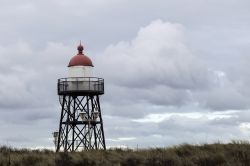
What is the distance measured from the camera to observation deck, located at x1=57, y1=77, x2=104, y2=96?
48.2 meters

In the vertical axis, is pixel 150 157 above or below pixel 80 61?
below

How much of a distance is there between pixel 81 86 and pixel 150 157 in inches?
821

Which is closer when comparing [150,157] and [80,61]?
[150,157]

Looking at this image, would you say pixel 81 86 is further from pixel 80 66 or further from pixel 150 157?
pixel 150 157

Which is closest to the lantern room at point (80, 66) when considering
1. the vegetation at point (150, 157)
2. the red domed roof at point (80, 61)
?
the red domed roof at point (80, 61)

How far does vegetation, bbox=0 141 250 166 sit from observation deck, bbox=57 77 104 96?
18537 millimetres

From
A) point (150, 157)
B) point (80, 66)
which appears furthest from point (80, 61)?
point (150, 157)

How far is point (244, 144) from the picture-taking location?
29.1 meters

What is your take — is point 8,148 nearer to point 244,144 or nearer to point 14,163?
point 14,163

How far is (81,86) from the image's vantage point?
4819cm

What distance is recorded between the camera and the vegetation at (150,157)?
27125 millimetres

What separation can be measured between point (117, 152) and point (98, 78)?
19.8 meters

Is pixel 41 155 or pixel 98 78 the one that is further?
pixel 98 78

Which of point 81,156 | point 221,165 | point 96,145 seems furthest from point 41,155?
point 96,145
